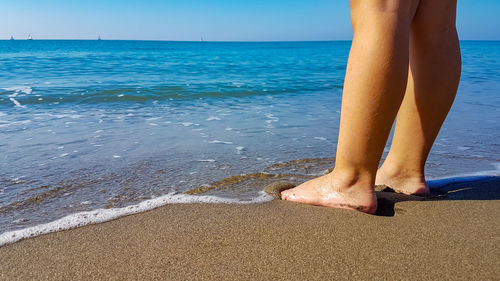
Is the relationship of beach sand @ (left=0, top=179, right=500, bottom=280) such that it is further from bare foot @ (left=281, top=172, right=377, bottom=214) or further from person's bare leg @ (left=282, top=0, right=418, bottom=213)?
person's bare leg @ (left=282, top=0, right=418, bottom=213)

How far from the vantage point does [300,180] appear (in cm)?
223

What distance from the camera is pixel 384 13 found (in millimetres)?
1370

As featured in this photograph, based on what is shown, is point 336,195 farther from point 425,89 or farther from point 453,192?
point 453,192

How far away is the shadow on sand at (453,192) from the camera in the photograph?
163cm

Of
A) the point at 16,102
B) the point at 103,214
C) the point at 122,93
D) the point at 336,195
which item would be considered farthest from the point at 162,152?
the point at 122,93

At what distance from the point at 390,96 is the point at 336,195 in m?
0.41

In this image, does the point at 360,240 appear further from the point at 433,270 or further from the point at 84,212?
the point at 84,212

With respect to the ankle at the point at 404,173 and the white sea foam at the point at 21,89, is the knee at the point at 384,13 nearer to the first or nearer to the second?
the ankle at the point at 404,173

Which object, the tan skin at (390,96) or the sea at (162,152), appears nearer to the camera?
the tan skin at (390,96)

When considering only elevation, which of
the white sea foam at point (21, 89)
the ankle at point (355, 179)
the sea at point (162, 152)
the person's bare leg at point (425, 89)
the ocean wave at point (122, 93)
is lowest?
the ocean wave at point (122, 93)

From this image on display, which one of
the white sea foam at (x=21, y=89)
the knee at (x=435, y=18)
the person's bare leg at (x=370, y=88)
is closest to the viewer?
the person's bare leg at (x=370, y=88)

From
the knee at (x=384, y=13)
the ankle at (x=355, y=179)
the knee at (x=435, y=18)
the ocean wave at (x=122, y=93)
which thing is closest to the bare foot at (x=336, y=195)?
the ankle at (x=355, y=179)

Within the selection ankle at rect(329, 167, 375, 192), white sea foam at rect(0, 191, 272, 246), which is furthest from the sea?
ankle at rect(329, 167, 375, 192)

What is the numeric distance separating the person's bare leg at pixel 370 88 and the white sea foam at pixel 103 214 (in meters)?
0.44
